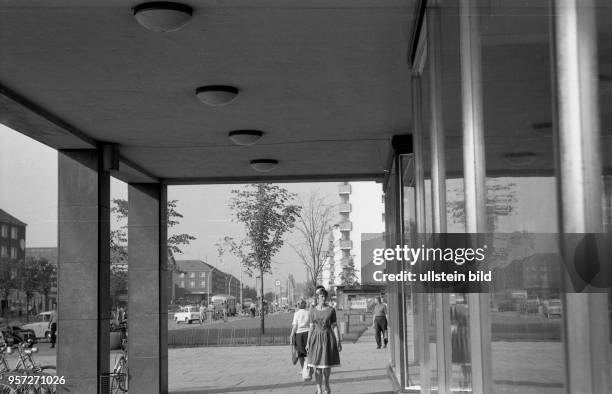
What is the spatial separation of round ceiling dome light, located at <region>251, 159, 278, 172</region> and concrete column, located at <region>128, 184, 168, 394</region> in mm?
1118

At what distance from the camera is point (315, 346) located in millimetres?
8477

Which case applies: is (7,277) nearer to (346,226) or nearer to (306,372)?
(346,226)

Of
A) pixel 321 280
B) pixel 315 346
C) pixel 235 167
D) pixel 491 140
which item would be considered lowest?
pixel 315 346

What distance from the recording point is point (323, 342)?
8.28 m

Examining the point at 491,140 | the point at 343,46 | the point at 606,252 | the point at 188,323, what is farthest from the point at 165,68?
the point at 606,252

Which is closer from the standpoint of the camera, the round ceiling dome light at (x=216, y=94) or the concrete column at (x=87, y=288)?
the round ceiling dome light at (x=216, y=94)

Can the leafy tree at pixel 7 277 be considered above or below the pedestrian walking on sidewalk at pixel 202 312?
above

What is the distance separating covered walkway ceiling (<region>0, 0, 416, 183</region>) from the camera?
550 centimetres

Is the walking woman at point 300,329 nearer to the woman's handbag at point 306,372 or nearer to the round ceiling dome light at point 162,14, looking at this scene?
the woman's handbag at point 306,372

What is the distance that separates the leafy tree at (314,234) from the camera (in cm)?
765

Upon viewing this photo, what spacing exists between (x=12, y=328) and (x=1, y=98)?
2.02m

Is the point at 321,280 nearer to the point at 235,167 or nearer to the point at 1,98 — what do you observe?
the point at 235,167

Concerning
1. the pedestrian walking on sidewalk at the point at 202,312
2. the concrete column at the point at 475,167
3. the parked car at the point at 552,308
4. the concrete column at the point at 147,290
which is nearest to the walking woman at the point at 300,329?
the pedestrian walking on sidewalk at the point at 202,312

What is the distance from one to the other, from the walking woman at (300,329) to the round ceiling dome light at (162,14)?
315 centimetres
